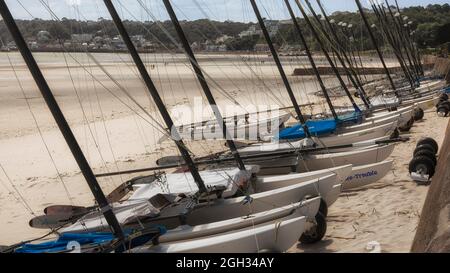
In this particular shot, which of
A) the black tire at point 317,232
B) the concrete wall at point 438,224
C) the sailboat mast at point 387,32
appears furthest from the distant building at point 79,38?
the sailboat mast at point 387,32

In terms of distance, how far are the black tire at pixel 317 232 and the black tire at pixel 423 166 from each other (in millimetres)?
3305

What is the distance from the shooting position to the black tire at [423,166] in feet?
33.0

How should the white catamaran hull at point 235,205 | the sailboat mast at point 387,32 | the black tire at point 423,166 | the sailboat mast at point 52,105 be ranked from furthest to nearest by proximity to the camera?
1. the sailboat mast at point 387,32
2. the black tire at point 423,166
3. the white catamaran hull at point 235,205
4. the sailboat mast at point 52,105

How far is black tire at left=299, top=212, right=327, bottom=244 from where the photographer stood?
26.3ft

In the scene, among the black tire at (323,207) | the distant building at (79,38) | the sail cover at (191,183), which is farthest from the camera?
the distant building at (79,38)

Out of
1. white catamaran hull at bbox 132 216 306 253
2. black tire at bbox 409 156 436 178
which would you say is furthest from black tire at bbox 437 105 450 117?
white catamaran hull at bbox 132 216 306 253

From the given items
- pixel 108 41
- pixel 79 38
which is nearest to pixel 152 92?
pixel 79 38

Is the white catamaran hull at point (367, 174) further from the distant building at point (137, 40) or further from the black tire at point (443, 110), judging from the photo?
the distant building at point (137, 40)

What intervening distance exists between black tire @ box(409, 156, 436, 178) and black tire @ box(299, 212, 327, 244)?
3305 mm

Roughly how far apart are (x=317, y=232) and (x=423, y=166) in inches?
139

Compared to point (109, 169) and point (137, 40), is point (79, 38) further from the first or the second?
point (137, 40)
